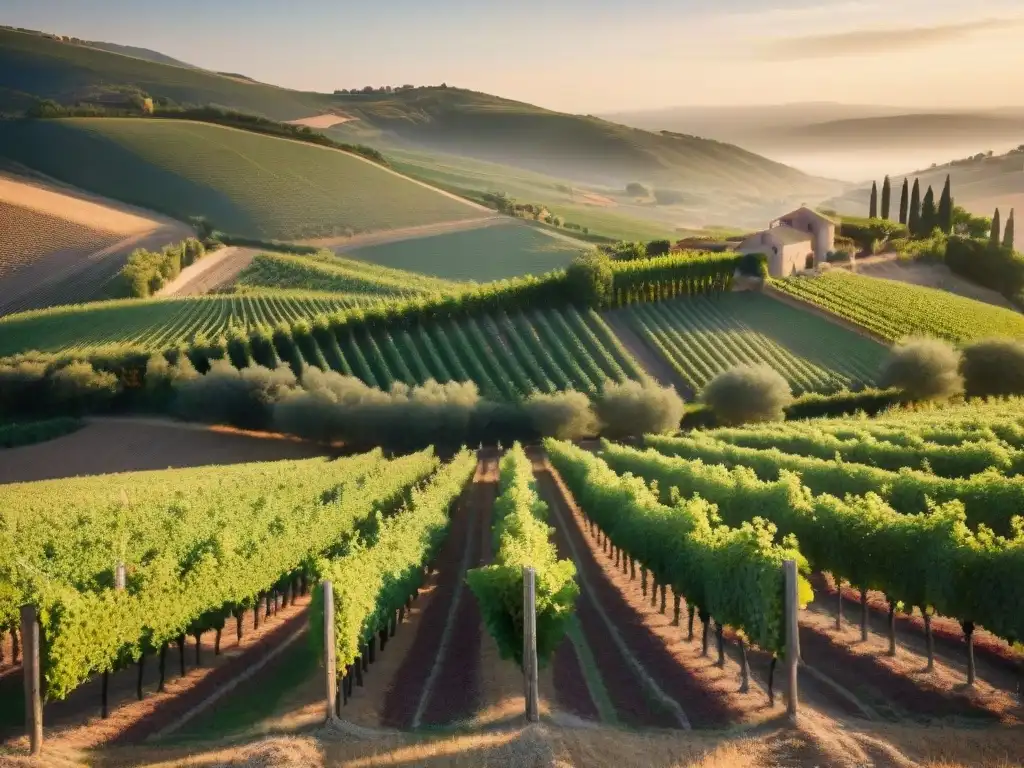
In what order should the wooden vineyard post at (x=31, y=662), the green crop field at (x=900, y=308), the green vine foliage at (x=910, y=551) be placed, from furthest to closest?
the green crop field at (x=900, y=308)
the green vine foliage at (x=910, y=551)
the wooden vineyard post at (x=31, y=662)

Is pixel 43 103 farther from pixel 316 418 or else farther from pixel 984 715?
pixel 984 715

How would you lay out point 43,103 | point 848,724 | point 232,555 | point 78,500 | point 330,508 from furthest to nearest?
point 43,103
point 78,500
point 330,508
point 232,555
point 848,724

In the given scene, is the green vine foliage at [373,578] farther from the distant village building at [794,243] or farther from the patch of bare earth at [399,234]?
the patch of bare earth at [399,234]

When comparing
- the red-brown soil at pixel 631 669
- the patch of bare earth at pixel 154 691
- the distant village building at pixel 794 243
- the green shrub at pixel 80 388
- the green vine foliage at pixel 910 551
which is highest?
the distant village building at pixel 794 243

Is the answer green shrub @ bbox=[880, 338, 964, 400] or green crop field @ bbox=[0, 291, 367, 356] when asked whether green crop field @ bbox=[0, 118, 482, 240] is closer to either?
green crop field @ bbox=[0, 291, 367, 356]

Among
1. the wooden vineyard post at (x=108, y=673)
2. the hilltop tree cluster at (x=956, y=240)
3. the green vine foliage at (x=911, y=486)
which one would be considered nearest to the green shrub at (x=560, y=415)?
the green vine foliage at (x=911, y=486)

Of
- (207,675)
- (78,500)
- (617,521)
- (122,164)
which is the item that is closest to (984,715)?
(617,521)

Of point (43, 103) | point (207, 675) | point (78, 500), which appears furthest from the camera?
point (43, 103)

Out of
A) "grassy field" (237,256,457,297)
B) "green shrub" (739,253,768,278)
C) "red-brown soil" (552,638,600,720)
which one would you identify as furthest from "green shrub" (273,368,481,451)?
"red-brown soil" (552,638,600,720)
